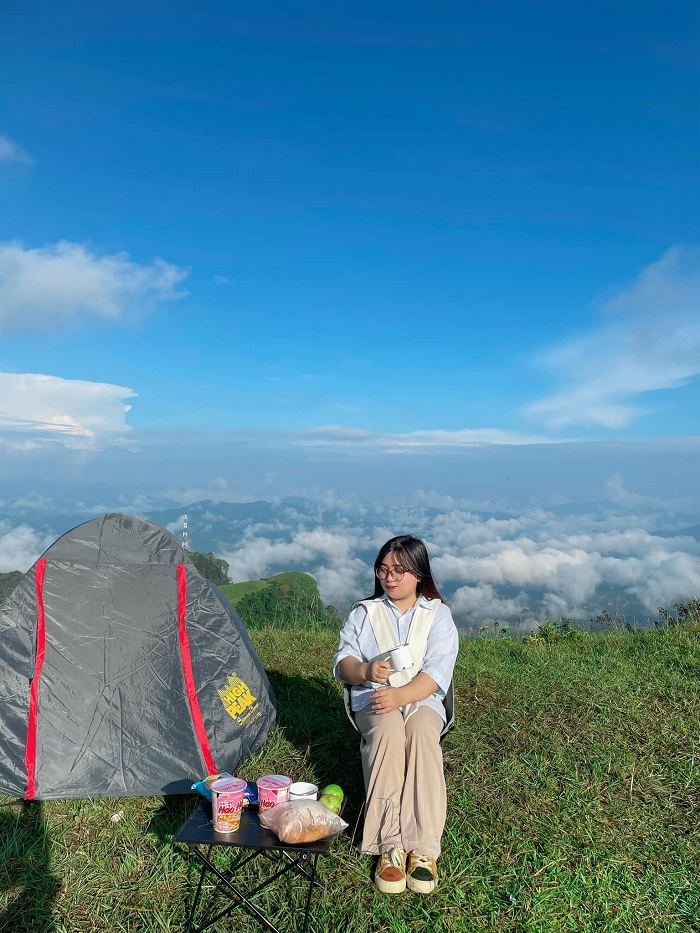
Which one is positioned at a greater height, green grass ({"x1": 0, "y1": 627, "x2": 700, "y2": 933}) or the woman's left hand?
the woman's left hand

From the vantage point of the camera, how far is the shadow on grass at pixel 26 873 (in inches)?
139

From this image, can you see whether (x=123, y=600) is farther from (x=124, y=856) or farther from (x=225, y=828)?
(x=225, y=828)

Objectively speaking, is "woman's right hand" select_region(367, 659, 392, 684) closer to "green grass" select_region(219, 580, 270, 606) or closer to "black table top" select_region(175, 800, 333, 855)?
"black table top" select_region(175, 800, 333, 855)

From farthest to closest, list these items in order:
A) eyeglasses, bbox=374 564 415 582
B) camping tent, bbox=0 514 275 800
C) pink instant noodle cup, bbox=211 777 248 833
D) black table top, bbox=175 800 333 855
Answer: camping tent, bbox=0 514 275 800, eyeglasses, bbox=374 564 415 582, pink instant noodle cup, bbox=211 777 248 833, black table top, bbox=175 800 333 855

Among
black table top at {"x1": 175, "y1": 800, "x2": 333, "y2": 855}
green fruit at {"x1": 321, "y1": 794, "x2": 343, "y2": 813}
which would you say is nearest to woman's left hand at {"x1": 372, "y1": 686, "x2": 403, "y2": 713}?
green fruit at {"x1": 321, "y1": 794, "x2": 343, "y2": 813}

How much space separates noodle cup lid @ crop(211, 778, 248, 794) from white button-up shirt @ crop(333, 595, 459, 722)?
0.99 metres

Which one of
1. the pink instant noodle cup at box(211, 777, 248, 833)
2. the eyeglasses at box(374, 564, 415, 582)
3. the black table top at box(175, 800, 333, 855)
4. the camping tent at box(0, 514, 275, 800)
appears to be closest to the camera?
the black table top at box(175, 800, 333, 855)

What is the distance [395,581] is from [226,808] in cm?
160

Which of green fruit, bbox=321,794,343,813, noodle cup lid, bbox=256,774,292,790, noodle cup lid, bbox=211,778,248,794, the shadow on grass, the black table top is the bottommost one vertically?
the shadow on grass

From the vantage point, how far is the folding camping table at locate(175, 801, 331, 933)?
9.97 ft

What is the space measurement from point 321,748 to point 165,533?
189 cm

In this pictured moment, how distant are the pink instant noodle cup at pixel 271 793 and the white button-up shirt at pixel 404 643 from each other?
0.91 meters

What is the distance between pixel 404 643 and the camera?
166 inches

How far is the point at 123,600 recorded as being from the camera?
475cm
